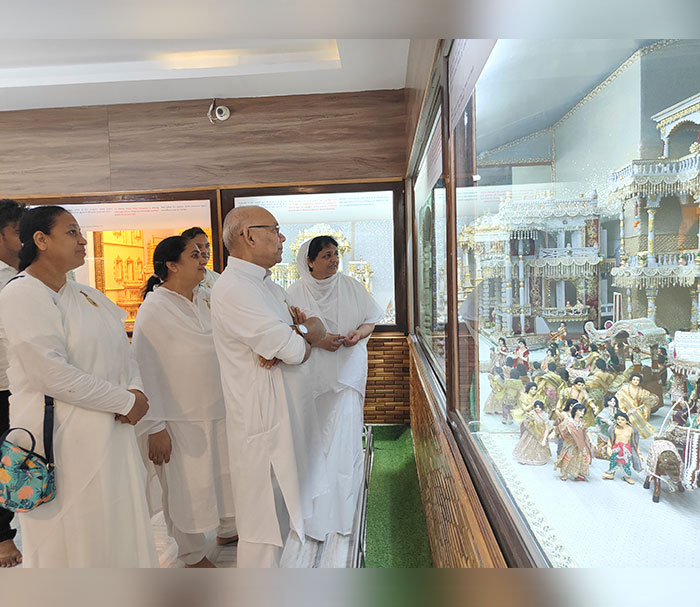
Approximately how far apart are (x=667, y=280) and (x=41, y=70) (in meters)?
4.98

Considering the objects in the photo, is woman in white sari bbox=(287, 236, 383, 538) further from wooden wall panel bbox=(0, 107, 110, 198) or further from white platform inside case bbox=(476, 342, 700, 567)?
wooden wall panel bbox=(0, 107, 110, 198)

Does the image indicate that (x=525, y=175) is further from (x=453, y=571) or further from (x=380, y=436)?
(x=380, y=436)

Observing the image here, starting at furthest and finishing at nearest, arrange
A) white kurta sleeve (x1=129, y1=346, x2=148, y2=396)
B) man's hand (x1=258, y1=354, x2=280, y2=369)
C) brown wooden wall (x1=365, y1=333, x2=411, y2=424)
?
brown wooden wall (x1=365, y1=333, x2=411, y2=424)
man's hand (x1=258, y1=354, x2=280, y2=369)
white kurta sleeve (x1=129, y1=346, x2=148, y2=396)

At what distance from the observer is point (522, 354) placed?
780mm

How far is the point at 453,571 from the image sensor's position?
0.33 feet

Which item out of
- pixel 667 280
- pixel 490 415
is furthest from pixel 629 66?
pixel 490 415

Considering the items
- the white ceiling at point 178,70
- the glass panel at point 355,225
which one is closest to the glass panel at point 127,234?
the glass panel at point 355,225

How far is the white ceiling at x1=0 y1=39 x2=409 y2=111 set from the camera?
12.2 feet

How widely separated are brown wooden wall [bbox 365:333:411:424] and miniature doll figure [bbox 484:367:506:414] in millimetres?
2998

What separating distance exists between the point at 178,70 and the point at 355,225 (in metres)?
1.79

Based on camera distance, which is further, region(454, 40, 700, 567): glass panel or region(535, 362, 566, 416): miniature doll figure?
region(535, 362, 566, 416): miniature doll figure

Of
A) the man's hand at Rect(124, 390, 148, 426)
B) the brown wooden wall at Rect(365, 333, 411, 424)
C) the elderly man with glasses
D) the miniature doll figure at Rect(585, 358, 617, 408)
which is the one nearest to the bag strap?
the man's hand at Rect(124, 390, 148, 426)

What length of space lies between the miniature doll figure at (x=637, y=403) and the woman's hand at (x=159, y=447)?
1865mm

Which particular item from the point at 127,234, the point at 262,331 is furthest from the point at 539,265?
the point at 127,234
